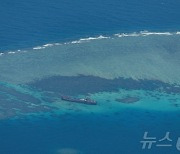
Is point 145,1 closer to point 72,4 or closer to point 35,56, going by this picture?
point 72,4

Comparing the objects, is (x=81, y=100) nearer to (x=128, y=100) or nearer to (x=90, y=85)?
(x=90, y=85)

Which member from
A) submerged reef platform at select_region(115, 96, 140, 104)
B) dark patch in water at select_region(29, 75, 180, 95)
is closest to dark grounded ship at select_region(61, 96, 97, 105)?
dark patch in water at select_region(29, 75, 180, 95)

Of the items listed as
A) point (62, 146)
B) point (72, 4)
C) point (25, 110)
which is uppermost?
point (72, 4)

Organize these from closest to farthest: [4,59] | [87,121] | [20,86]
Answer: [87,121], [20,86], [4,59]

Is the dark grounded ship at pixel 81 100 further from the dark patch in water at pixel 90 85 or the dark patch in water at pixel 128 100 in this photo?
the dark patch in water at pixel 128 100

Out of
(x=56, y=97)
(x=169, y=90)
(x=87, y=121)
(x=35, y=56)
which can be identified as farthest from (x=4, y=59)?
(x=169, y=90)

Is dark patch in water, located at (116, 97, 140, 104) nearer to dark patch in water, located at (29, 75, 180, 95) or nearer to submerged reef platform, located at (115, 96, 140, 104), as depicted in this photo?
submerged reef platform, located at (115, 96, 140, 104)

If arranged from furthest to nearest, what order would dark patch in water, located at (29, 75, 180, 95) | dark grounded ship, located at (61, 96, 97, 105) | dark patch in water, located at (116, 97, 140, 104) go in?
dark patch in water, located at (29, 75, 180, 95)
dark patch in water, located at (116, 97, 140, 104)
dark grounded ship, located at (61, 96, 97, 105)

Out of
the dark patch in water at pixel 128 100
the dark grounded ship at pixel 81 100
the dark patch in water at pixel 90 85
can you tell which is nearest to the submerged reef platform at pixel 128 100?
the dark patch in water at pixel 128 100
